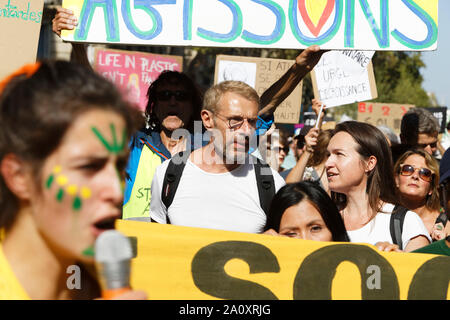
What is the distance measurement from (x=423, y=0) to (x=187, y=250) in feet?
7.67

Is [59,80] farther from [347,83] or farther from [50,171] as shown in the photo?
[347,83]

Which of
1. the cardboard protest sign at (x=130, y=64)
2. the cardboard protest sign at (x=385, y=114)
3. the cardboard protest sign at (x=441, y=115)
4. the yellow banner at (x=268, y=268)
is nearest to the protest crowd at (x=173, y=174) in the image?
the yellow banner at (x=268, y=268)

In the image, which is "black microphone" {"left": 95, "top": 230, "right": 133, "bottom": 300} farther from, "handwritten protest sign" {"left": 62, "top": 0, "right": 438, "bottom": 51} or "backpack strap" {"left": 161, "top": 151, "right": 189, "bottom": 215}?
"handwritten protest sign" {"left": 62, "top": 0, "right": 438, "bottom": 51}

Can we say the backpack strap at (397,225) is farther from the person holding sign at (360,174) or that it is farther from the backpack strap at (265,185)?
the backpack strap at (265,185)

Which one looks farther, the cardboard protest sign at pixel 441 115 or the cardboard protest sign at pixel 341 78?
the cardboard protest sign at pixel 441 115

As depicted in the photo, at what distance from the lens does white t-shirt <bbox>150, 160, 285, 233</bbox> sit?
314cm

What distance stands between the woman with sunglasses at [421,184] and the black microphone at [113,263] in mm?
3619

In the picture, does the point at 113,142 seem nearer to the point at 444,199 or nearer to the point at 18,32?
the point at 444,199

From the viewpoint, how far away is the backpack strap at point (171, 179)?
3225 millimetres

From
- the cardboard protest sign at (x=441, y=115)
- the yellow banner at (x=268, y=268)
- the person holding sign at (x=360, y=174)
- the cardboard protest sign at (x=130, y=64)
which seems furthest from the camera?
the cardboard protest sign at (x=441, y=115)

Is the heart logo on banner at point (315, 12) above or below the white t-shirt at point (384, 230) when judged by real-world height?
above

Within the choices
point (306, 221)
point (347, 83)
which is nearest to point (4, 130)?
point (306, 221)

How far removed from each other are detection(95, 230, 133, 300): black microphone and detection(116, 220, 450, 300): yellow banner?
4.37 ft

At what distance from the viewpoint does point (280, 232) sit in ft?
9.12
